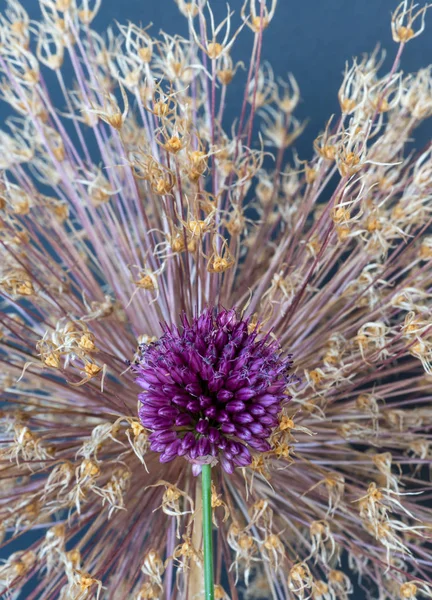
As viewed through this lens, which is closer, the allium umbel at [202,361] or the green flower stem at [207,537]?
the green flower stem at [207,537]

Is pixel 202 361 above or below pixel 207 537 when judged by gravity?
above

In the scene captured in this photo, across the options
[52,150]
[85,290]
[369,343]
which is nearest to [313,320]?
[369,343]

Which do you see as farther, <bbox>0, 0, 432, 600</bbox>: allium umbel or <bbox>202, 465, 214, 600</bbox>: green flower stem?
<bbox>0, 0, 432, 600</bbox>: allium umbel

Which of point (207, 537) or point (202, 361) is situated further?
point (202, 361)

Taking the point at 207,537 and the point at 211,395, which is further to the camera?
the point at 211,395

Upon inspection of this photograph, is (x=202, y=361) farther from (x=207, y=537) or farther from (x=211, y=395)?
(x=207, y=537)

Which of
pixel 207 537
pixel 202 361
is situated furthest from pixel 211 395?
pixel 207 537

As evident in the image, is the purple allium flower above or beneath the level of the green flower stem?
above

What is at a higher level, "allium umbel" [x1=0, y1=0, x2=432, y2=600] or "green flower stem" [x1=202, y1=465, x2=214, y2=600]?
"allium umbel" [x1=0, y1=0, x2=432, y2=600]
